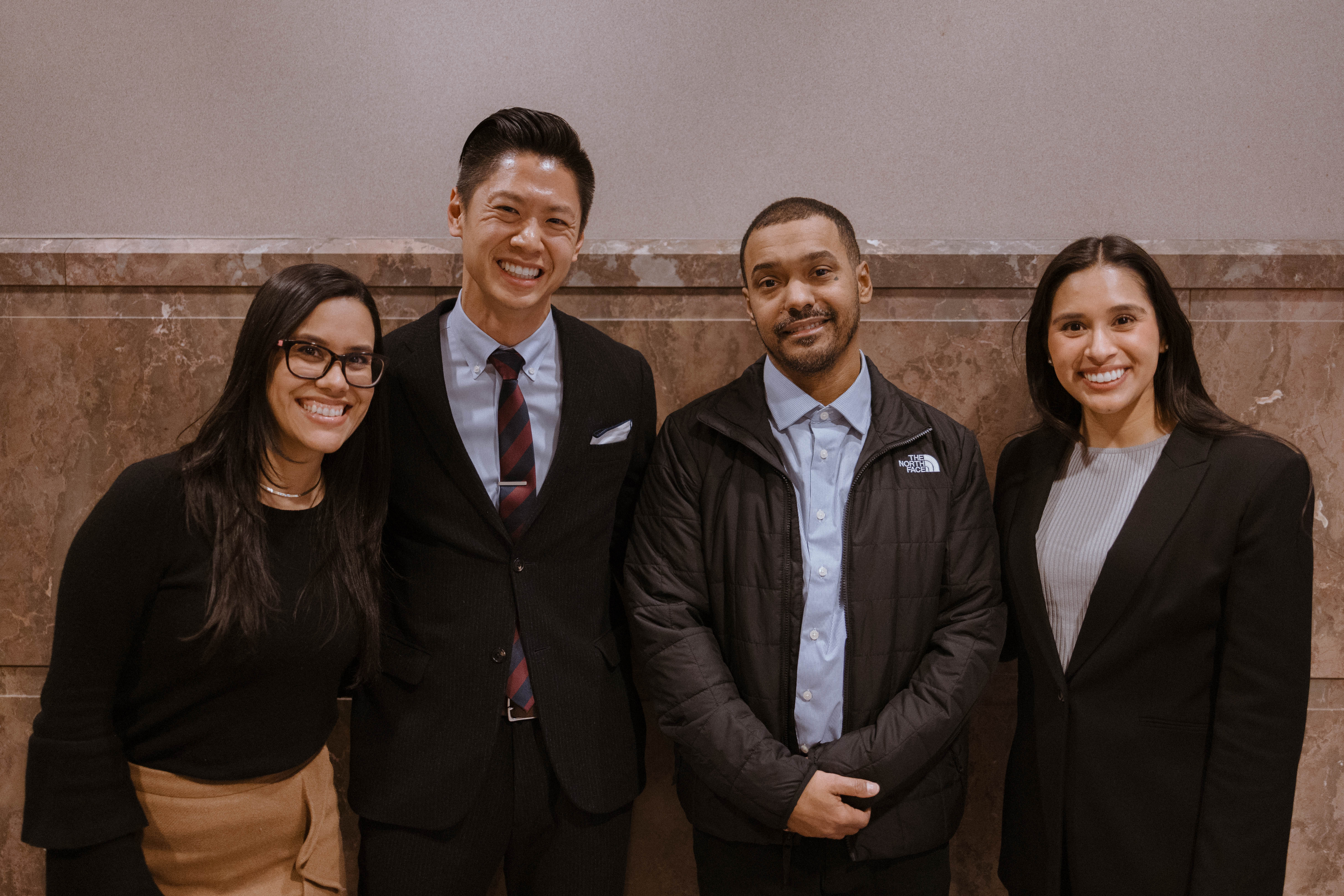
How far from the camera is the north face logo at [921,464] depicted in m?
1.76

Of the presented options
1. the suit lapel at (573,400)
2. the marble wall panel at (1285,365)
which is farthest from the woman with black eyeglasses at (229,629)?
the marble wall panel at (1285,365)

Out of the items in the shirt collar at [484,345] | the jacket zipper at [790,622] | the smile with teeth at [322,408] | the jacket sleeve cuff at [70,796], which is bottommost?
the jacket sleeve cuff at [70,796]

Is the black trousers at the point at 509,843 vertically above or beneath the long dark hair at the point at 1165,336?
beneath

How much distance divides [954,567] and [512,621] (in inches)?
36.1

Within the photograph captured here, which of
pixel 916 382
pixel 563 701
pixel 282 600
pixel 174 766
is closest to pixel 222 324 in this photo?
pixel 282 600

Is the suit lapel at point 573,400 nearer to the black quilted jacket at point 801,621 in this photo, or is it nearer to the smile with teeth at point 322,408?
the black quilted jacket at point 801,621

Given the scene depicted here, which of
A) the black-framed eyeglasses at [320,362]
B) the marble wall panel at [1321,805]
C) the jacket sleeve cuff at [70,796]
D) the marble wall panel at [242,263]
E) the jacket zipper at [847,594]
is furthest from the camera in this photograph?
the marble wall panel at [1321,805]

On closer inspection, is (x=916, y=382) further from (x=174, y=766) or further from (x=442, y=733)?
(x=174, y=766)

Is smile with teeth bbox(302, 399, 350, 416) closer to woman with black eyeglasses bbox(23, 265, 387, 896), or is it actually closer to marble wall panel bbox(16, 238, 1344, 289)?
woman with black eyeglasses bbox(23, 265, 387, 896)

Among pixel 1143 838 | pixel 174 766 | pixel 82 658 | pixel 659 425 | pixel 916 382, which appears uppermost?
pixel 916 382

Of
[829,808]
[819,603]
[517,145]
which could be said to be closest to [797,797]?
[829,808]

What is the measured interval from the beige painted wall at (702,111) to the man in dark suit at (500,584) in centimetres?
54

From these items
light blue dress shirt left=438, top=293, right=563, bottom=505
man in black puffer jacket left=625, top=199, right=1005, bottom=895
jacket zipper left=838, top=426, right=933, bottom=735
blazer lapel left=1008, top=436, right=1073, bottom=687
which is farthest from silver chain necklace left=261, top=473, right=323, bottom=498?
blazer lapel left=1008, top=436, right=1073, bottom=687

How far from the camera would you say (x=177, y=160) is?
2246mm
